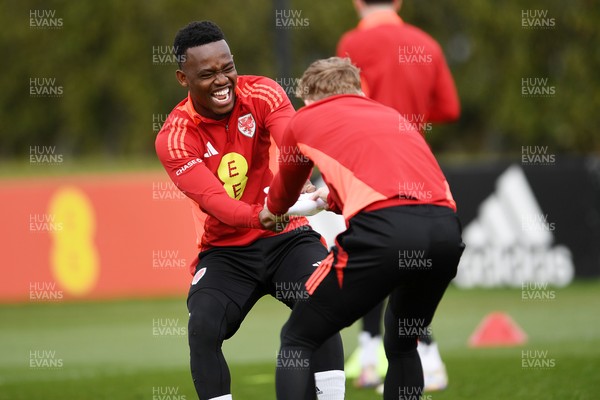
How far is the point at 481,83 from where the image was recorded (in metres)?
34.4

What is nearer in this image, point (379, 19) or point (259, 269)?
point (259, 269)

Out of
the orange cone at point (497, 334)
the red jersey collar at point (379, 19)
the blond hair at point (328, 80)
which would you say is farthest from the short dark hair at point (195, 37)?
the orange cone at point (497, 334)

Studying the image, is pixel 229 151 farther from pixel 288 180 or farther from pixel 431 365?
pixel 431 365

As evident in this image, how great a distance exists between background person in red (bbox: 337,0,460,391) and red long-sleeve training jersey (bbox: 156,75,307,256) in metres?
1.70

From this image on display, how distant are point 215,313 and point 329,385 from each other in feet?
2.32

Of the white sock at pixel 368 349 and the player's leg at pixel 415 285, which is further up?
the player's leg at pixel 415 285

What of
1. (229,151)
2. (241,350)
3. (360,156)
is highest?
(229,151)

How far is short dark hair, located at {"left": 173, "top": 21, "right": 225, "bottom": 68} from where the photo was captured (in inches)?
239

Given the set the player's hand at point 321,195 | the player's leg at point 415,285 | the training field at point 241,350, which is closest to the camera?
the player's leg at point 415,285

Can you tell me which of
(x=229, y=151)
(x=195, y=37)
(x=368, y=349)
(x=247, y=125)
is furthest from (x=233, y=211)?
(x=368, y=349)

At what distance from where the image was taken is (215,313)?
5.86 m

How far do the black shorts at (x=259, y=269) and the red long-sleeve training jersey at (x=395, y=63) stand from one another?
1.97 meters

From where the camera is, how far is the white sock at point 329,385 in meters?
5.89

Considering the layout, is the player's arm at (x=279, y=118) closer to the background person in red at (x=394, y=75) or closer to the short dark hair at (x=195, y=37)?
the short dark hair at (x=195, y=37)
